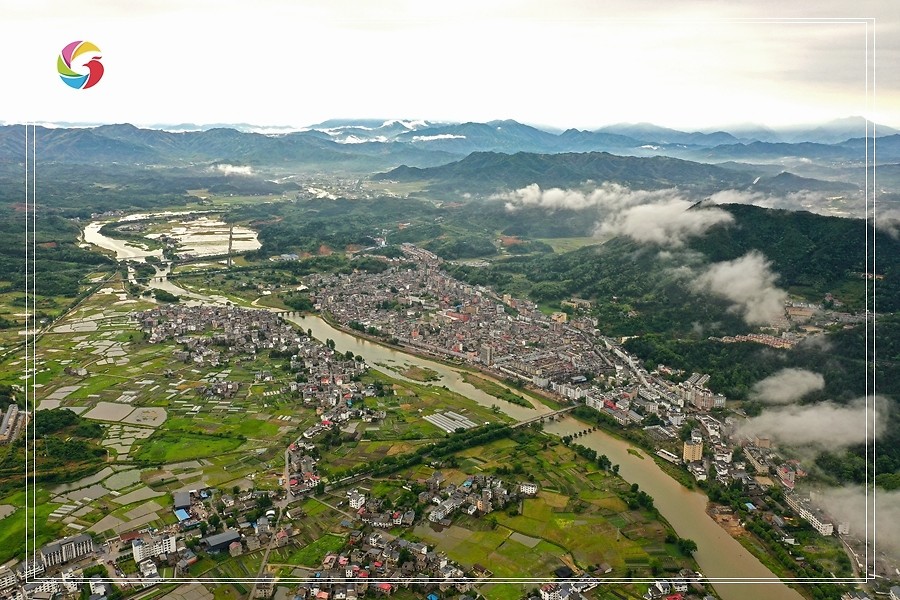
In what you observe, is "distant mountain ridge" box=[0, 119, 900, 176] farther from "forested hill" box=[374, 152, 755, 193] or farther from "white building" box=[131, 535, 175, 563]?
"white building" box=[131, 535, 175, 563]

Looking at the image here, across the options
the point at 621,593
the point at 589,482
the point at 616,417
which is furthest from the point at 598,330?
the point at 621,593

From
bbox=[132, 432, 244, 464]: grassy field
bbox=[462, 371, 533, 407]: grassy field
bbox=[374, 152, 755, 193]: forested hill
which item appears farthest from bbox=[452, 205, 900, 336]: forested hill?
bbox=[374, 152, 755, 193]: forested hill

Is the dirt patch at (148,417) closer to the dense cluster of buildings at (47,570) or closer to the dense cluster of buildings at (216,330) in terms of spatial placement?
the dense cluster of buildings at (216,330)

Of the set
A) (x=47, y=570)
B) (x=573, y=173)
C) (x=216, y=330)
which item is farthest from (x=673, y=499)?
(x=573, y=173)

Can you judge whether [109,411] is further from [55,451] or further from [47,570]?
[47,570]

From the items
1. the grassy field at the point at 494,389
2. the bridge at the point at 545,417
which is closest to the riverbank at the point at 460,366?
the grassy field at the point at 494,389

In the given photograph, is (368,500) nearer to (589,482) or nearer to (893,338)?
(589,482)
